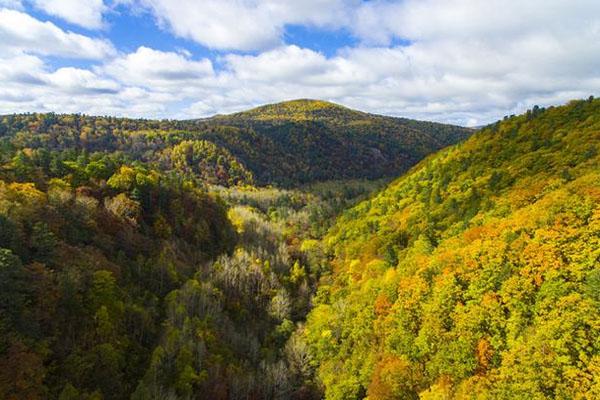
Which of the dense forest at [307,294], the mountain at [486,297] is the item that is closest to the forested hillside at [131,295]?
the dense forest at [307,294]

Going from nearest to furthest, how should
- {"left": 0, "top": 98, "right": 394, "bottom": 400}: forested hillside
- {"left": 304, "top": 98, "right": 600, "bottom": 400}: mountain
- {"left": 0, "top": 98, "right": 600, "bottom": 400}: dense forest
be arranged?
{"left": 304, "top": 98, "right": 600, "bottom": 400}: mountain, {"left": 0, "top": 98, "right": 600, "bottom": 400}: dense forest, {"left": 0, "top": 98, "right": 394, "bottom": 400}: forested hillside

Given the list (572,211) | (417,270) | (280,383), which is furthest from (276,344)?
(572,211)

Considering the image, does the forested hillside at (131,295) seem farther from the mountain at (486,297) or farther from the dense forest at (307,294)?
the mountain at (486,297)

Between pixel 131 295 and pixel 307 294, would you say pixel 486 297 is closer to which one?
pixel 131 295

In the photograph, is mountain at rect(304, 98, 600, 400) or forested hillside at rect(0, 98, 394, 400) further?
forested hillside at rect(0, 98, 394, 400)

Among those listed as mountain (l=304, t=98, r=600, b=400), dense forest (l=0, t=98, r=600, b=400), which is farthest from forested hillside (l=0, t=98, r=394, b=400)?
mountain (l=304, t=98, r=600, b=400)

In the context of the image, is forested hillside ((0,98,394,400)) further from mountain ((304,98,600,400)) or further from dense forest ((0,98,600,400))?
mountain ((304,98,600,400))
